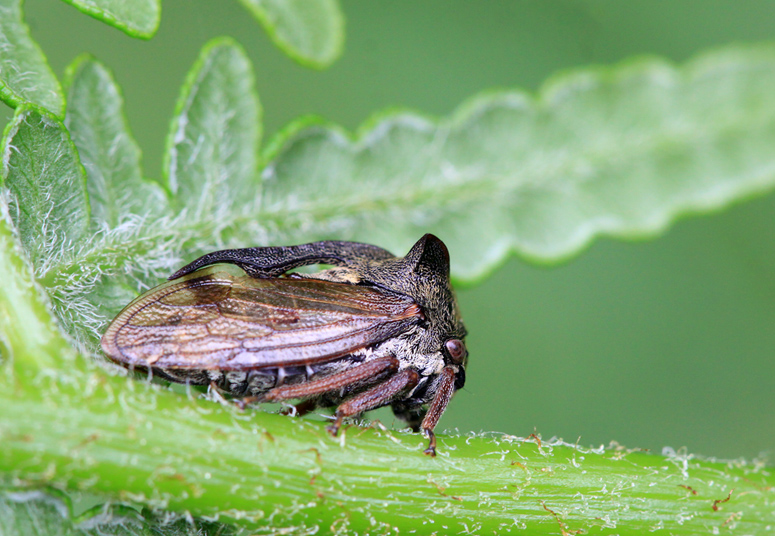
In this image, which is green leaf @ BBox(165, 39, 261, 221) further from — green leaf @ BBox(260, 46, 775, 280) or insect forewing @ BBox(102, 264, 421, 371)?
insect forewing @ BBox(102, 264, 421, 371)

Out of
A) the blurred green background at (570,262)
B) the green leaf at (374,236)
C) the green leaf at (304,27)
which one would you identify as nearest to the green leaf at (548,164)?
the green leaf at (374,236)

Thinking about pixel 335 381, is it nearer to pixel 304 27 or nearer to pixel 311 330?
pixel 311 330

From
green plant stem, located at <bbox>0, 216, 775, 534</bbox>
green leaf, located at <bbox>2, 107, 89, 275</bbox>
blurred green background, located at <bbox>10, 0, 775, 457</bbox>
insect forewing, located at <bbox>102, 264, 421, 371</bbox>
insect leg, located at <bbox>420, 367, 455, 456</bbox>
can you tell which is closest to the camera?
green plant stem, located at <bbox>0, 216, 775, 534</bbox>

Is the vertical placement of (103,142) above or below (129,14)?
below

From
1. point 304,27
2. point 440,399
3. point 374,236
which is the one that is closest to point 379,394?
point 440,399

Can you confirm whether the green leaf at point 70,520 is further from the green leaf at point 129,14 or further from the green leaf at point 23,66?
the green leaf at point 129,14

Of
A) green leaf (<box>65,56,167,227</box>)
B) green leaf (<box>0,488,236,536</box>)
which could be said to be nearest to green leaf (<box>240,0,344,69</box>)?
green leaf (<box>65,56,167,227</box>)

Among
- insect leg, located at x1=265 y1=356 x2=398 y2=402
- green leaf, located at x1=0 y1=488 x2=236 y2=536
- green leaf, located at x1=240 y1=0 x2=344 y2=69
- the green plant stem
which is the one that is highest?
green leaf, located at x1=240 y1=0 x2=344 y2=69
